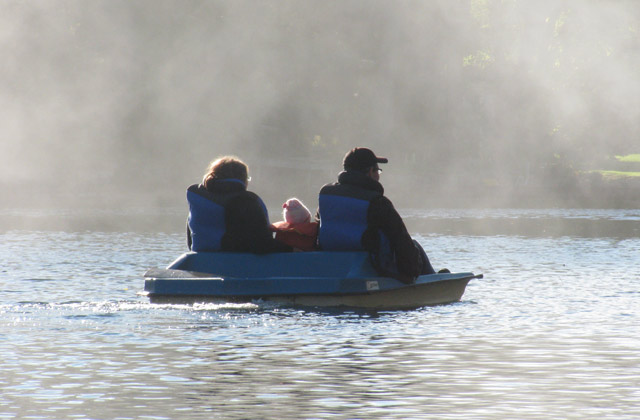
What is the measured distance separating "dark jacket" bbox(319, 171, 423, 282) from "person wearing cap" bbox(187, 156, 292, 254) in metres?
0.72

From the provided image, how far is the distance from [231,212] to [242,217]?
12 centimetres

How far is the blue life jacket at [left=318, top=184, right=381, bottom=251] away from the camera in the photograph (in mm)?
12867

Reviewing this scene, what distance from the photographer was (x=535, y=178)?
58094 millimetres

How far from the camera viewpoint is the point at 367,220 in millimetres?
12859

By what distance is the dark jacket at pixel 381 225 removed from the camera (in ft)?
42.1

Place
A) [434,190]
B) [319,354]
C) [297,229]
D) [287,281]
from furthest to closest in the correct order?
[434,190] < [297,229] < [287,281] < [319,354]

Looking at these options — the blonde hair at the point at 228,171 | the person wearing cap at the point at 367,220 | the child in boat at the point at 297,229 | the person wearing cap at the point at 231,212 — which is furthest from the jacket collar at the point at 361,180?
the blonde hair at the point at 228,171

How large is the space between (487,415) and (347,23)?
160 feet

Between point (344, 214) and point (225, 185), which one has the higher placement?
point (225, 185)

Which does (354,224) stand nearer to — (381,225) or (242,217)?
(381,225)

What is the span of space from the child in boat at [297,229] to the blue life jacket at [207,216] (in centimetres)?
29

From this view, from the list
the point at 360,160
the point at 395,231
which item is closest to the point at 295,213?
the point at 360,160

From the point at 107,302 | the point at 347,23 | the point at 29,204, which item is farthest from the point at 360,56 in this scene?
the point at 107,302

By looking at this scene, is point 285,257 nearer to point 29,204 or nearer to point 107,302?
point 107,302
